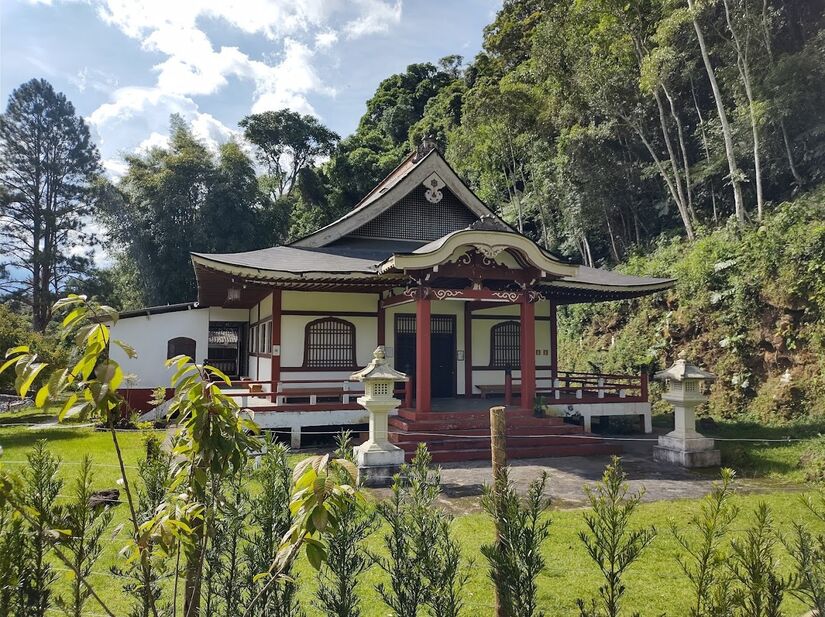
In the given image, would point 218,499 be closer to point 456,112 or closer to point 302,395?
point 302,395

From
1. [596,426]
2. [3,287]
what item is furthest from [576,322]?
[3,287]

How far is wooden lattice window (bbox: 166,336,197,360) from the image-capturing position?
680 inches

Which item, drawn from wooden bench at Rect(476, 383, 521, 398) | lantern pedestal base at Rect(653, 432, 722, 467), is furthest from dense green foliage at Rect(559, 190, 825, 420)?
wooden bench at Rect(476, 383, 521, 398)

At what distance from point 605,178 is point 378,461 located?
18.6 m

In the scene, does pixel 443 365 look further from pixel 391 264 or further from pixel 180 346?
pixel 180 346

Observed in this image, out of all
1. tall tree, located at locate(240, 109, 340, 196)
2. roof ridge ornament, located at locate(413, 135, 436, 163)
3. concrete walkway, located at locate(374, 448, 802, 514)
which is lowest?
concrete walkway, located at locate(374, 448, 802, 514)

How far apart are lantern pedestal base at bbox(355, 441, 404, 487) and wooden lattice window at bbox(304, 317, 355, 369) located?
4.64 m

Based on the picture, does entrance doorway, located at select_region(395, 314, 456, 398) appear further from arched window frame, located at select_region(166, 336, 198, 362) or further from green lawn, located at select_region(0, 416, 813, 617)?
arched window frame, located at select_region(166, 336, 198, 362)

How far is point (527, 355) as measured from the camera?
12.1 m

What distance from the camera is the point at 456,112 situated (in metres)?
38.4

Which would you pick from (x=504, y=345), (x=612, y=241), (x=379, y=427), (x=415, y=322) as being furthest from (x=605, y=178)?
(x=379, y=427)

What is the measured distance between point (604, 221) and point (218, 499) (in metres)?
24.7

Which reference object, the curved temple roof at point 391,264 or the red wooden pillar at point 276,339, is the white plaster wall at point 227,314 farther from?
the red wooden pillar at point 276,339

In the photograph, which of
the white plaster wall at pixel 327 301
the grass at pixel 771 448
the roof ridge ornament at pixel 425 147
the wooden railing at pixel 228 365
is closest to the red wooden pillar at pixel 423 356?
the white plaster wall at pixel 327 301
